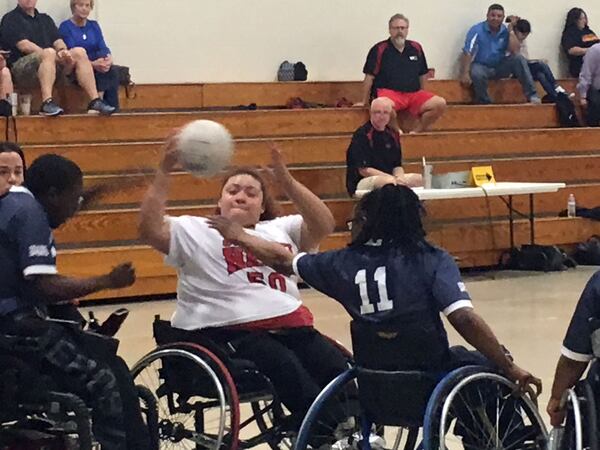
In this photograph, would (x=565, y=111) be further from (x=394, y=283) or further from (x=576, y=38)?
(x=394, y=283)

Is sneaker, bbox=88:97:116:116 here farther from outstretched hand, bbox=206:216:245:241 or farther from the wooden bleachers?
outstretched hand, bbox=206:216:245:241

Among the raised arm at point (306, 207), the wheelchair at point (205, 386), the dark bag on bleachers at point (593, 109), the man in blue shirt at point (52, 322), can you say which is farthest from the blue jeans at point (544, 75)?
the man in blue shirt at point (52, 322)

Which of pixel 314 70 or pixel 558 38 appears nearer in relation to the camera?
pixel 314 70

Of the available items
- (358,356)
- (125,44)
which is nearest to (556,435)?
(358,356)

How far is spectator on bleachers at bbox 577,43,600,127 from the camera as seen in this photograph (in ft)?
36.7

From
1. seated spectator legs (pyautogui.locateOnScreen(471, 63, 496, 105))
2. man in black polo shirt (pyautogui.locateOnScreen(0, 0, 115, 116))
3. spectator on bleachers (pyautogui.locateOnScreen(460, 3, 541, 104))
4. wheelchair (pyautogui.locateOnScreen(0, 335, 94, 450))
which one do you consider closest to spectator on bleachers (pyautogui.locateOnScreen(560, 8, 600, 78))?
spectator on bleachers (pyautogui.locateOnScreen(460, 3, 541, 104))

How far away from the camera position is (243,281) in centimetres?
374

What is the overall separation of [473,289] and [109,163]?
2.72 meters

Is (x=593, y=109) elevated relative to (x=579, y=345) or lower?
elevated

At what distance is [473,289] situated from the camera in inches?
324

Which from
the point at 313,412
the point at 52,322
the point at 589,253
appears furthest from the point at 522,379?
the point at 589,253

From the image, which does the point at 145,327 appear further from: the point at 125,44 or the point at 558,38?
the point at 558,38

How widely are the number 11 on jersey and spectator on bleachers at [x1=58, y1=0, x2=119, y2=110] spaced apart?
6.42 metres

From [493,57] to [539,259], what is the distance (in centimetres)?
299
